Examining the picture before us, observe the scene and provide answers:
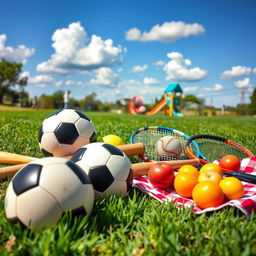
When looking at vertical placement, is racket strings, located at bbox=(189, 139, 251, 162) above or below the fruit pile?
above

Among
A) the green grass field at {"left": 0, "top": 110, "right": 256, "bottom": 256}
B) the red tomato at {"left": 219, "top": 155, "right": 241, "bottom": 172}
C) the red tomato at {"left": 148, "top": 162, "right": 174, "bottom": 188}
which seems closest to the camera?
the green grass field at {"left": 0, "top": 110, "right": 256, "bottom": 256}

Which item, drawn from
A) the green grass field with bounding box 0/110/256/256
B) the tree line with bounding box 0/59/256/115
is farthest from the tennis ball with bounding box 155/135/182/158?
the tree line with bounding box 0/59/256/115

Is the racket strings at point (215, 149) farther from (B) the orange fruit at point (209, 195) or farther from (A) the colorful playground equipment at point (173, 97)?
(A) the colorful playground equipment at point (173, 97)

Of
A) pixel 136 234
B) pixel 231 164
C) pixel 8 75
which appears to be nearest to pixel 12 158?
pixel 136 234

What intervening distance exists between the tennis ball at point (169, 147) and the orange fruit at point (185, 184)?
3.62 feet

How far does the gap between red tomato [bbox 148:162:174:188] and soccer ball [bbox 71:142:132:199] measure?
359 millimetres

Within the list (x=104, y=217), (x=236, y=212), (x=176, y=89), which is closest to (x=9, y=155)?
(x=104, y=217)

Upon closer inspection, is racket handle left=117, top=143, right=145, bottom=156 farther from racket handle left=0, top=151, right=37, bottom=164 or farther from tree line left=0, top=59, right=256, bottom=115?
tree line left=0, top=59, right=256, bottom=115

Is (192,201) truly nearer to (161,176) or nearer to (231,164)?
(161,176)

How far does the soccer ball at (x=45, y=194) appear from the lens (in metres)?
1.82

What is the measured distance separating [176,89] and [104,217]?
3015cm

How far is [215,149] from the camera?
14.1ft

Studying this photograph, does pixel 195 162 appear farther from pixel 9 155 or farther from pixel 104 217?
pixel 9 155

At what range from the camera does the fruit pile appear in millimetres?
2381
